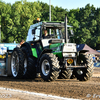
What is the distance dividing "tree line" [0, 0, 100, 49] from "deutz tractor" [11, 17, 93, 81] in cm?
4005

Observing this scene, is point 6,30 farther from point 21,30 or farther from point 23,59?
point 23,59

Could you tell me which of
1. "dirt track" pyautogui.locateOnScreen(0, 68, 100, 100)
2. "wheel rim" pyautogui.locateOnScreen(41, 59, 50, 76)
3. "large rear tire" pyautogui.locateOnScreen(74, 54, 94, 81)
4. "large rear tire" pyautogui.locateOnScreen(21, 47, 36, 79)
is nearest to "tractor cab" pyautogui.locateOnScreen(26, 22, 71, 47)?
"large rear tire" pyautogui.locateOnScreen(21, 47, 36, 79)

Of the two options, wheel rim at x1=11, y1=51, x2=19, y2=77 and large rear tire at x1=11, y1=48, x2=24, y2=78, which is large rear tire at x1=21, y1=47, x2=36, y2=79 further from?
wheel rim at x1=11, y1=51, x2=19, y2=77

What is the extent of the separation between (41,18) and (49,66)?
47.1m

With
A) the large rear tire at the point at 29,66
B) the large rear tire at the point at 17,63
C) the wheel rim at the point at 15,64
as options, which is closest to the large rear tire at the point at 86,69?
the large rear tire at the point at 29,66

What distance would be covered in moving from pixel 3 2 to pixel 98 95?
5444cm

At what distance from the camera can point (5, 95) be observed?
784 centimetres

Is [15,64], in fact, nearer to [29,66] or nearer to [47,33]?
[29,66]

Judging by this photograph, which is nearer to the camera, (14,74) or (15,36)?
(14,74)

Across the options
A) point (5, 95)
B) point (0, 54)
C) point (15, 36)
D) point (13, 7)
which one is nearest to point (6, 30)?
point (15, 36)

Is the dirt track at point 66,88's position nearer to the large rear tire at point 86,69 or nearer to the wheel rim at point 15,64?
the large rear tire at point 86,69

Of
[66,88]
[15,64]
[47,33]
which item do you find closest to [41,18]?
[15,64]

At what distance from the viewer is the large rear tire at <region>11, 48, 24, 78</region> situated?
1330 cm

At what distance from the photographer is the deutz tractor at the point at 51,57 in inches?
464
